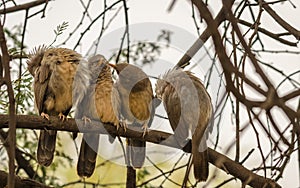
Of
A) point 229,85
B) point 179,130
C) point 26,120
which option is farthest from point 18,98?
point 229,85

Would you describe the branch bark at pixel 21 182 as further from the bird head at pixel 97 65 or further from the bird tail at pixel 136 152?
the bird head at pixel 97 65

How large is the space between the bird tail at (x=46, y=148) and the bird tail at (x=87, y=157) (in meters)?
0.13

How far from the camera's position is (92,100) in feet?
8.70

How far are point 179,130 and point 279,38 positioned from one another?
20.6 inches

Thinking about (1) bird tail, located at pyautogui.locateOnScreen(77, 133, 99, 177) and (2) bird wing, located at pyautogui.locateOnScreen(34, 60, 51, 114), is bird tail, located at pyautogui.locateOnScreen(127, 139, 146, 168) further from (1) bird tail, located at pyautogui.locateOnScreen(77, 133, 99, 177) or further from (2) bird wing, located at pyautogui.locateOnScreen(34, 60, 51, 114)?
(2) bird wing, located at pyautogui.locateOnScreen(34, 60, 51, 114)

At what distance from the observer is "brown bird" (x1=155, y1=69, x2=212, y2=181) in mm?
2527

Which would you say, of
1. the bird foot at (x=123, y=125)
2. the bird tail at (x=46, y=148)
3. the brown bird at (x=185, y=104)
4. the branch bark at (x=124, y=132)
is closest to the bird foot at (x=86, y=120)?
the branch bark at (x=124, y=132)

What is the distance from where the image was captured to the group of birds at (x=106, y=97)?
8.39 feet

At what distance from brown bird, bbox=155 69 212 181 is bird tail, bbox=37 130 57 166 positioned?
479 millimetres

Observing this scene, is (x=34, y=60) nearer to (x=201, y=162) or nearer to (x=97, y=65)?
(x=97, y=65)

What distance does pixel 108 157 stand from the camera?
3.04 m

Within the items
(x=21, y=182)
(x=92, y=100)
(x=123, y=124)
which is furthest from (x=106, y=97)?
(x=21, y=182)

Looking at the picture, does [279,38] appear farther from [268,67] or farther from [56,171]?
[56,171]

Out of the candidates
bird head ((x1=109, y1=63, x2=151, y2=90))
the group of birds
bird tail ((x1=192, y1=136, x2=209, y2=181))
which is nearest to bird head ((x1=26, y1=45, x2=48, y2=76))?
the group of birds
